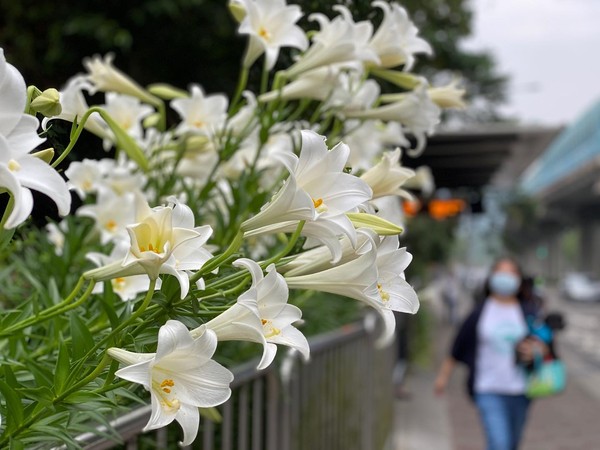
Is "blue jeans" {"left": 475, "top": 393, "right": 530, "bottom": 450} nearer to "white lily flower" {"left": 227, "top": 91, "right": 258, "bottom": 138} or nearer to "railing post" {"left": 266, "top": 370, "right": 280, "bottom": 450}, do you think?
"railing post" {"left": 266, "top": 370, "right": 280, "bottom": 450}

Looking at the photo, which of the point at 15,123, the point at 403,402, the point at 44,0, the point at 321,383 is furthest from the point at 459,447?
the point at 15,123

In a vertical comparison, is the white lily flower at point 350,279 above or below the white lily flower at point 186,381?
above

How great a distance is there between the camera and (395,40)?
224 cm

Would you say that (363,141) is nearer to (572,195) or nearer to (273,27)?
(273,27)

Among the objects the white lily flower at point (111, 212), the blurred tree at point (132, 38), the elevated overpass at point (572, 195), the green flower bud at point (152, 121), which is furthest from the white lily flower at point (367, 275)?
the elevated overpass at point (572, 195)

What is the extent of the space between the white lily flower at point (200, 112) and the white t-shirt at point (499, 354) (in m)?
3.51

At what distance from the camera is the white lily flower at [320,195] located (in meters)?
1.23

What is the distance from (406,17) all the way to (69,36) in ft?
19.1

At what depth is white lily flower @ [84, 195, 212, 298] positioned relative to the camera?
1.20 meters

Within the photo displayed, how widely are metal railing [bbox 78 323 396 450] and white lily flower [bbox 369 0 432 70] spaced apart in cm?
99

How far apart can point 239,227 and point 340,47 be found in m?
0.75

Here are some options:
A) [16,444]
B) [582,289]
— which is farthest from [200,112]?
[582,289]

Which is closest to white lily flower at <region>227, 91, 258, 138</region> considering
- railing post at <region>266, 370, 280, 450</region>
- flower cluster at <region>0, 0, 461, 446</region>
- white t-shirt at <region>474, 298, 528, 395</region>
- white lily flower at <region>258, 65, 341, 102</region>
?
flower cluster at <region>0, 0, 461, 446</region>

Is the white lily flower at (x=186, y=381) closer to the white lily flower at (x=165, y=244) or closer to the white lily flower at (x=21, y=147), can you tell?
the white lily flower at (x=165, y=244)
